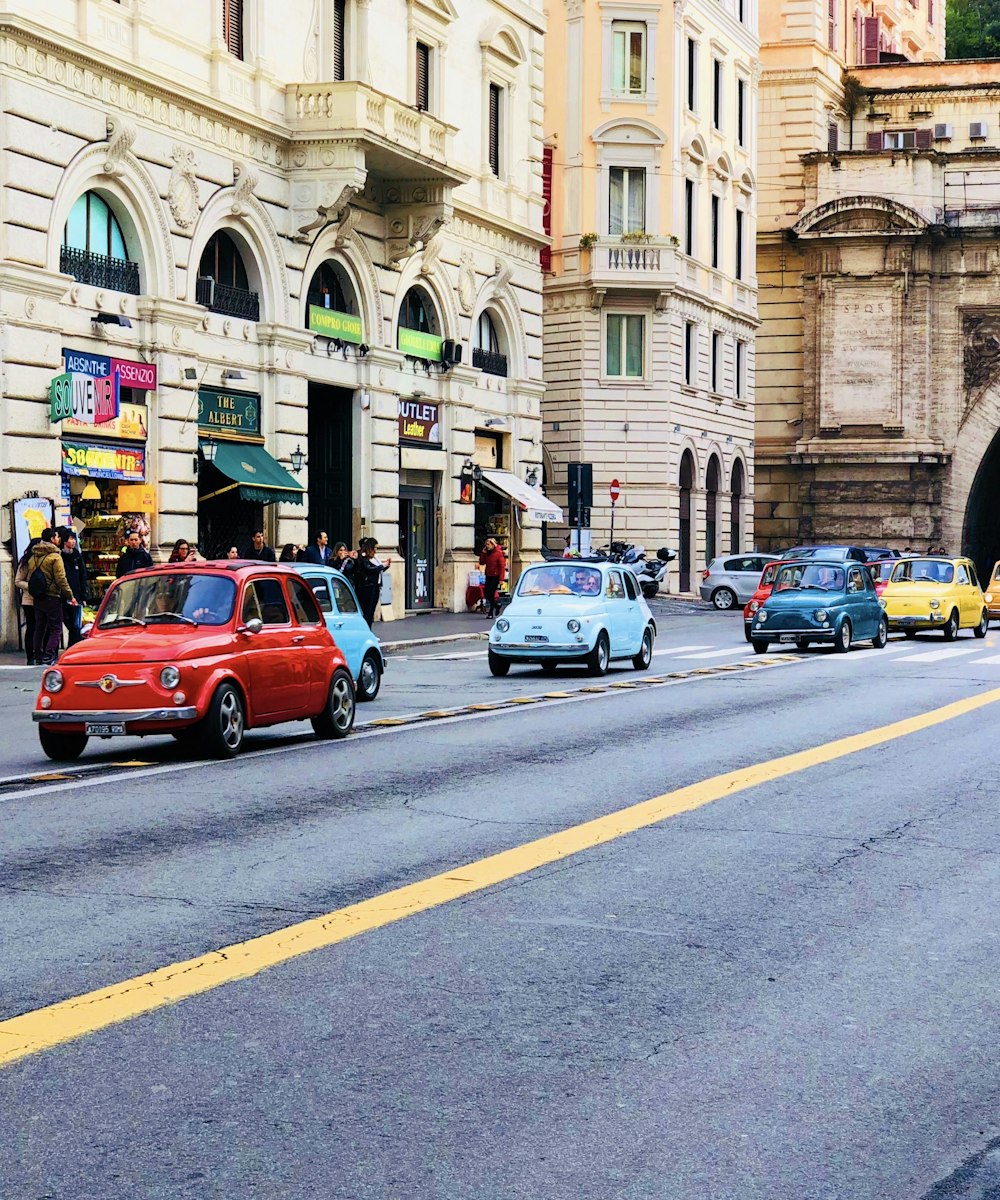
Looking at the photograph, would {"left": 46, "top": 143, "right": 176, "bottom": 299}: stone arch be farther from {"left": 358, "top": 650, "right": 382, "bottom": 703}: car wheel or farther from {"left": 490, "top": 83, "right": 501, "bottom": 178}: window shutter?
{"left": 490, "top": 83, "right": 501, "bottom": 178}: window shutter

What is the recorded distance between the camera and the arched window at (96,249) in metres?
28.8

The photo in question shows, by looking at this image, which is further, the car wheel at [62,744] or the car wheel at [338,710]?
the car wheel at [338,710]

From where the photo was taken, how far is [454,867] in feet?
30.7

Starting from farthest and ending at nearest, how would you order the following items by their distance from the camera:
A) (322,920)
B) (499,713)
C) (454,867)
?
(499,713), (454,867), (322,920)

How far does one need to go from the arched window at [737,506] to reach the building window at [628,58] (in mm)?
13387

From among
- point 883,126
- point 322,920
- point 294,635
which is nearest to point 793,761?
point 294,635

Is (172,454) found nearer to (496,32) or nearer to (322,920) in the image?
(496,32)

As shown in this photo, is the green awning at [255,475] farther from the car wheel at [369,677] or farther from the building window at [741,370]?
the building window at [741,370]

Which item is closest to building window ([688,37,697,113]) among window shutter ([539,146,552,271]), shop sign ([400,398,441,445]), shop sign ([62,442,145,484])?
window shutter ([539,146,552,271])

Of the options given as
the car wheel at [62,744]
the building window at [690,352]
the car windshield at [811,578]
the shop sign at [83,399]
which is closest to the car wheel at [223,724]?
the car wheel at [62,744]

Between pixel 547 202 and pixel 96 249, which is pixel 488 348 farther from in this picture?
pixel 96 249

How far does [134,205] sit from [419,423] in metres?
10.9

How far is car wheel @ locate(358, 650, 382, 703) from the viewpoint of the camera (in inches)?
808

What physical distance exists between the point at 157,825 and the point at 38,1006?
169 inches
